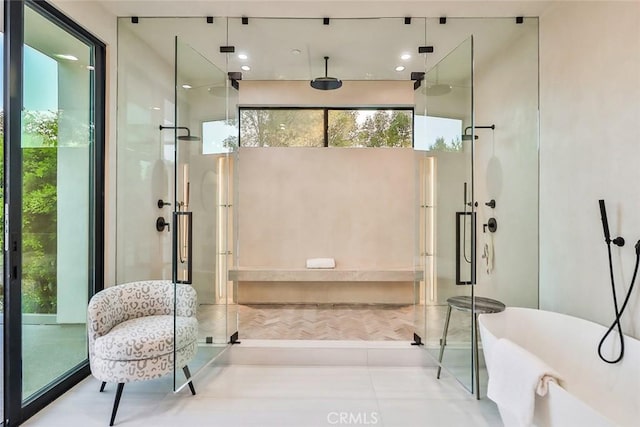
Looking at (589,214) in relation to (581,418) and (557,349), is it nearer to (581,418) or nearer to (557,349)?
(557,349)

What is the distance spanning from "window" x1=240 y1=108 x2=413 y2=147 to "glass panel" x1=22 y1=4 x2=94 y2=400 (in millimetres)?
2216

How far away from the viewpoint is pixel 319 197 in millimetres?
4691

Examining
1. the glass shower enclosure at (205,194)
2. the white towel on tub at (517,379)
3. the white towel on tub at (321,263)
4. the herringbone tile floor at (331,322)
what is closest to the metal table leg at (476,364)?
the herringbone tile floor at (331,322)

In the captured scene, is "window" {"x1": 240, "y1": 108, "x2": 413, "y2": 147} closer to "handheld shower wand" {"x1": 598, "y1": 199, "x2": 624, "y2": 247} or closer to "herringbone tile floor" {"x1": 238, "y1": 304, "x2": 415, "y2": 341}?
"herringbone tile floor" {"x1": 238, "y1": 304, "x2": 415, "y2": 341}

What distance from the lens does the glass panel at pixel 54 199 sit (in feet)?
7.20

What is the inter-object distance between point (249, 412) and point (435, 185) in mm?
2461

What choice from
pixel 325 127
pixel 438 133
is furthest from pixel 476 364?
pixel 325 127

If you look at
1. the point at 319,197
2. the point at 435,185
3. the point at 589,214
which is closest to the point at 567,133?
the point at 589,214

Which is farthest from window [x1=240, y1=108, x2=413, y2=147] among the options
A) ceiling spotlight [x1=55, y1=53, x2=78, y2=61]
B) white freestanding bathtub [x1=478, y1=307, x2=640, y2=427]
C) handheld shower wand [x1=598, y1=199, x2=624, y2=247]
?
white freestanding bathtub [x1=478, y1=307, x2=640, y2=427]

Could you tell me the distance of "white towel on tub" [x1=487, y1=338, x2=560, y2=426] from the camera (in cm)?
161

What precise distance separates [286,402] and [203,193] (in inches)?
71.1

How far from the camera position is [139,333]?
87.0 inches

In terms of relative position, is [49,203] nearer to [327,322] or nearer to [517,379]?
[327,322]

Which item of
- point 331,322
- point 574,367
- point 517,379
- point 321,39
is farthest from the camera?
point 331,322
